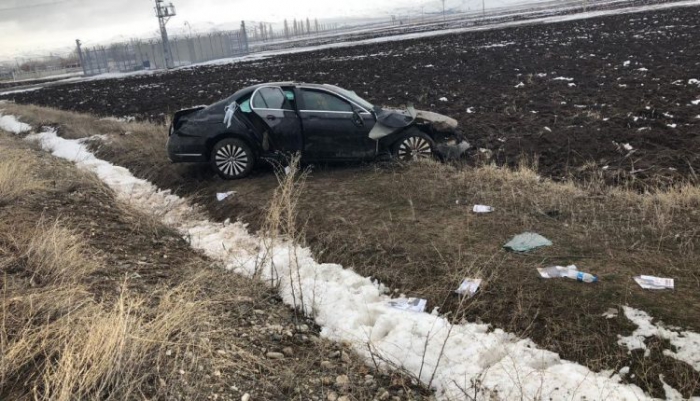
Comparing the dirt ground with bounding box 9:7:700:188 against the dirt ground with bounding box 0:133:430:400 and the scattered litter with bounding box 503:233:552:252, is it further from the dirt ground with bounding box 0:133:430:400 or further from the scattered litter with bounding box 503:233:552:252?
the dirt ground with bounding box 0:133:430:400

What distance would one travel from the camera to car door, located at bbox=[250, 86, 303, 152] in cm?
902

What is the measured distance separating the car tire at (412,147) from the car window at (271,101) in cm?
214

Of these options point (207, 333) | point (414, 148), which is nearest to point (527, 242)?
point (207, 333)

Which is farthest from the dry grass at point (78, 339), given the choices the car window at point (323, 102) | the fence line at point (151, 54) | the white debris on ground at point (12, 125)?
the fence line at point (151, 54)

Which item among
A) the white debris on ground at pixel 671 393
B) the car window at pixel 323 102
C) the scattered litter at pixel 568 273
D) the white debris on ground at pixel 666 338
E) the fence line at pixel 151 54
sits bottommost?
the white debris on ground at pixel 671 393

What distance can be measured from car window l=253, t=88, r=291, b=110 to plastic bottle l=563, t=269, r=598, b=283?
226 inches

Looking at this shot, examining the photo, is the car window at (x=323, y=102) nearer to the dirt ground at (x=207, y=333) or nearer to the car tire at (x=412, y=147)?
the car tire at (x=412, y=147)

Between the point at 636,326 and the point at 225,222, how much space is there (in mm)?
5961

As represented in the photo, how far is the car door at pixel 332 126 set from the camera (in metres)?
9.03

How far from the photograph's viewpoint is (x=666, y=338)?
396 cm

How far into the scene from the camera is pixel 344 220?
7.13 meters

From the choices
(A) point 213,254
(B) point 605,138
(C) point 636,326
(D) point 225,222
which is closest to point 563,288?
(C) point 636,326

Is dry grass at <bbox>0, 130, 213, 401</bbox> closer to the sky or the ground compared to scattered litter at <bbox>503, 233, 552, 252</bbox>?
closer to the sky

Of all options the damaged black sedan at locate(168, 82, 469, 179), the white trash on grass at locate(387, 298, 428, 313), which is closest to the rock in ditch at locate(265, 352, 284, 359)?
the white trash on grass at locate(387, 298, 428, 313)
